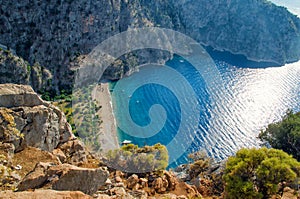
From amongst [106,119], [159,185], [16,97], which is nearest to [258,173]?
[159,185]

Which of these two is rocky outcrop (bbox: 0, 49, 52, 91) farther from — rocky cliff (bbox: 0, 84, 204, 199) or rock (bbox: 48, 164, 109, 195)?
rock (bbox: 48, 164, 109, 195)

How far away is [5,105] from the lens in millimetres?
24656

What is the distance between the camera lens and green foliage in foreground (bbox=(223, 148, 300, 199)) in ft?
81.5

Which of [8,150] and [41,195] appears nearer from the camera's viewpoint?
[41,195]

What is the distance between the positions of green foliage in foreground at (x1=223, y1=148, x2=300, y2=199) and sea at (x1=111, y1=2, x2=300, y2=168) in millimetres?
45489

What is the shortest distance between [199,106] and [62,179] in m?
89.8

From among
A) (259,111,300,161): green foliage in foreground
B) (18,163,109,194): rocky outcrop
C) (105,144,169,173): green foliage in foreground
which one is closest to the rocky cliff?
(18,163,109,194): rocky outcrop

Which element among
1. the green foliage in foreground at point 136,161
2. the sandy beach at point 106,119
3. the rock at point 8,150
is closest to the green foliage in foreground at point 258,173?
the green foliage in foreground at point 136,161

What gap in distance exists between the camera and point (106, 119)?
86.6m

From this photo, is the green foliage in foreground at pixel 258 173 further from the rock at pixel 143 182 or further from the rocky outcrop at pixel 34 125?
the rocky outcrop at pixel 34 125

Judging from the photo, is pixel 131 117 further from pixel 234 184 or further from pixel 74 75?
pixel 234 184

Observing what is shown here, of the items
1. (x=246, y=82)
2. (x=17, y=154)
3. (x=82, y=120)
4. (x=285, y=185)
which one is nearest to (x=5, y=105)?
(x=17, y=154)

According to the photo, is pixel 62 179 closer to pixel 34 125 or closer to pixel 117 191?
pixel 117 191

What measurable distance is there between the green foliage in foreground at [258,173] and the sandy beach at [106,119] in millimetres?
44746
